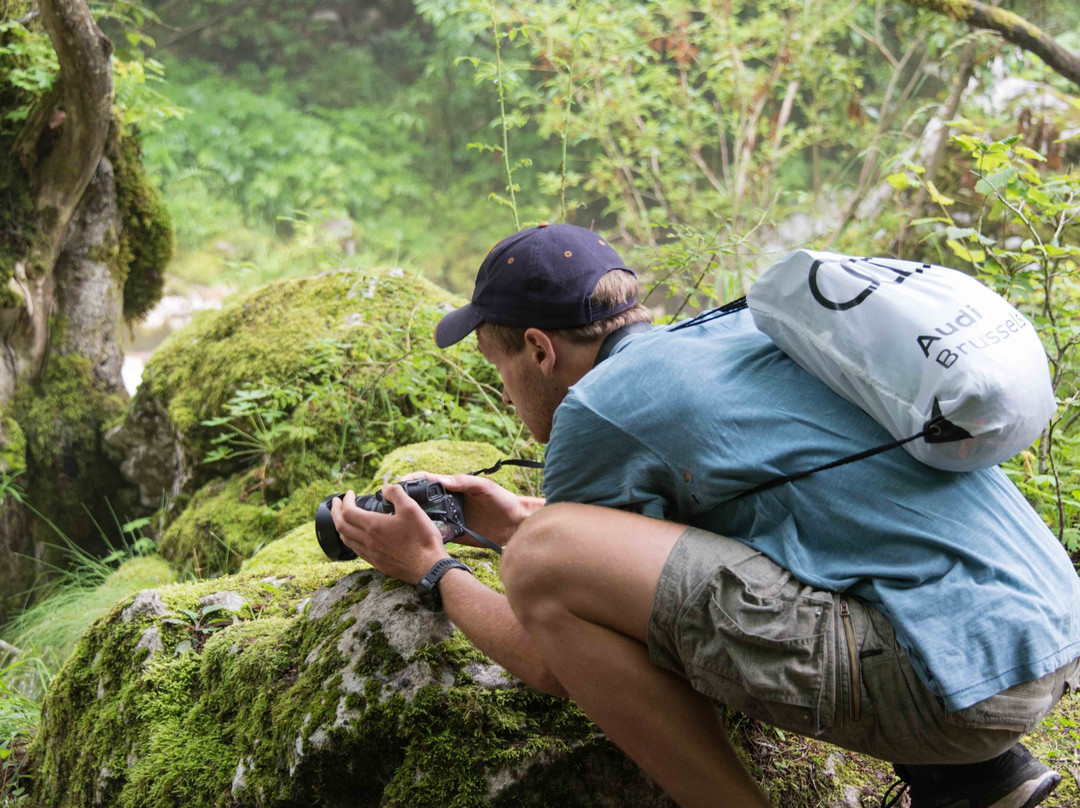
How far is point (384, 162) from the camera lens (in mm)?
11469

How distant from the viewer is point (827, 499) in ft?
4.37

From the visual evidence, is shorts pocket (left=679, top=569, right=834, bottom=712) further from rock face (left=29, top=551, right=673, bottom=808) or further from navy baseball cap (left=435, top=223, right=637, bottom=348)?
navy baseball cap (left=435, top=223, right=637, bottom=348)

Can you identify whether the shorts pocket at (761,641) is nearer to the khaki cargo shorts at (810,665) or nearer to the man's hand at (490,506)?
the khaki cargo shorts at (810,665)

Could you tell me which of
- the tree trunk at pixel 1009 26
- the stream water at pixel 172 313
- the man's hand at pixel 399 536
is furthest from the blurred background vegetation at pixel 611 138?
the man's hand at pixel 399 536

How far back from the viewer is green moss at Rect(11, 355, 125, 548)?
4422 mm

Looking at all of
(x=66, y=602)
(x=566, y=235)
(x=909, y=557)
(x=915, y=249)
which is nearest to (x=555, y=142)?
(x=915, y=249)

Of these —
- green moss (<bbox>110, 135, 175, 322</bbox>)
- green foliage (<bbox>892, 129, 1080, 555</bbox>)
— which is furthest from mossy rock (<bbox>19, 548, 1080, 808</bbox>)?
green moss (<bbox>110, 135, 175, 322</bbox>)

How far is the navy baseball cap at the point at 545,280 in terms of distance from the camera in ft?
5.79

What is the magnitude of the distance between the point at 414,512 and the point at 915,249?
5.23m

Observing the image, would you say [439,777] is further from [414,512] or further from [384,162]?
[384,162]

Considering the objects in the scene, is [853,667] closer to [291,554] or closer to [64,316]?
[291,554]

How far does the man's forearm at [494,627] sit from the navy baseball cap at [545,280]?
0.55 meters

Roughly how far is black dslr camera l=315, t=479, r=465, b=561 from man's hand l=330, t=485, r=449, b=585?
46mm

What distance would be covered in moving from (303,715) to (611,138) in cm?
586
